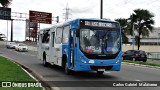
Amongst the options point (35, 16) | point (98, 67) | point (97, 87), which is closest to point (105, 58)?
point (98, 67)

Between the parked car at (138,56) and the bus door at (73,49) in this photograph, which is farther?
the parked car at (138,56)

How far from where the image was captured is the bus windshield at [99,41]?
16562 mm

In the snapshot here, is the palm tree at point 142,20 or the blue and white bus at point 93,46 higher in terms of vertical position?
the palm tree at point 142,20

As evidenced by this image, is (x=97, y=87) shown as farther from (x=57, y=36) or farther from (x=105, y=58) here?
(x=57, y=36)

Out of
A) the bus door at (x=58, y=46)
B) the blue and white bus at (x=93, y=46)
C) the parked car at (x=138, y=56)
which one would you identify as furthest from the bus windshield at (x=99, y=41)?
the parked car at (x=138, y=56)

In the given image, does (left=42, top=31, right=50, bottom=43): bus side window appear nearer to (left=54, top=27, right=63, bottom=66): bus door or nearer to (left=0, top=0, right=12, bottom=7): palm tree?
(left=54, top=27, right=63, bottom=66): bus door

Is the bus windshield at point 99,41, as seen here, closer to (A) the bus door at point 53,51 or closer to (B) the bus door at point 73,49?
(B) the bus door at point 73,49

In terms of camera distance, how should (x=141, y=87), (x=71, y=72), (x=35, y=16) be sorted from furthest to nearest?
(x=35, y=16) → (x=71, y=72) → (x=141, y=87)

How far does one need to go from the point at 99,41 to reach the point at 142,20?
4469cm

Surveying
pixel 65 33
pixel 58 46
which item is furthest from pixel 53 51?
pixel 65 33

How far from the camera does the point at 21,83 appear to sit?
42.4ft

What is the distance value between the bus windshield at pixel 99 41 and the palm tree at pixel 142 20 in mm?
43558

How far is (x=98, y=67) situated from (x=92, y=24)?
85.3 inches

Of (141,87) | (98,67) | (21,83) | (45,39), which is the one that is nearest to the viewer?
(21,83)
